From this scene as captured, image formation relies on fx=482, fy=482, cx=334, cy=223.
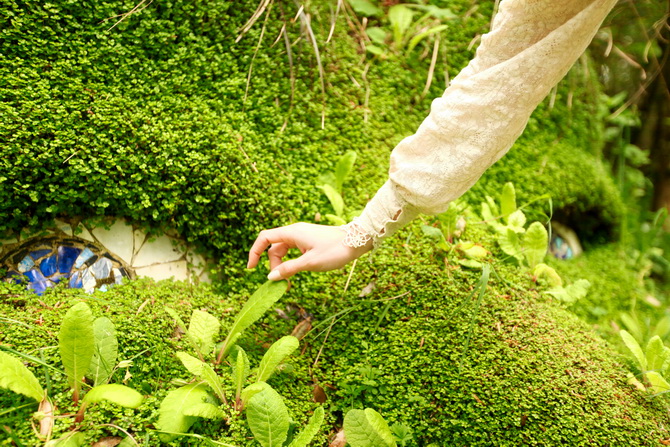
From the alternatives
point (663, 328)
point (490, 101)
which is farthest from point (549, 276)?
point (490, 101)

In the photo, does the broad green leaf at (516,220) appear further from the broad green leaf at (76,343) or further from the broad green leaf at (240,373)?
the broad green leaf at (76,343)

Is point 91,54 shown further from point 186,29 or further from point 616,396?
point 616,396

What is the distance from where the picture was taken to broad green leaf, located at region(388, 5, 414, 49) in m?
2.92

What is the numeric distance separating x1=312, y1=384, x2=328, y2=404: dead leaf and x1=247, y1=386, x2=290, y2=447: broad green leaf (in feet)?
1.06

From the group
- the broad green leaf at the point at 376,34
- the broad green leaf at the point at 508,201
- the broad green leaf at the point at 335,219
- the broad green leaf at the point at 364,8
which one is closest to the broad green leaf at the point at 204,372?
the broad green leaf at the point at 335,219

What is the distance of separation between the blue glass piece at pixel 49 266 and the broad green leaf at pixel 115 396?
0.76m

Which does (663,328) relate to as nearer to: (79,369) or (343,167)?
(343,167)

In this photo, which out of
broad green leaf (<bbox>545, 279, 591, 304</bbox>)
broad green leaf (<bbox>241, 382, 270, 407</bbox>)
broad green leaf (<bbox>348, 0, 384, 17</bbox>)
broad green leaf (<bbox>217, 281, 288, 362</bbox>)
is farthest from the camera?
broad green leaf (<bbox>348, 0, 384, 17</bbox>)

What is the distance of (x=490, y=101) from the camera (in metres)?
1.50

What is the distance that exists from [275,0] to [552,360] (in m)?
2.21

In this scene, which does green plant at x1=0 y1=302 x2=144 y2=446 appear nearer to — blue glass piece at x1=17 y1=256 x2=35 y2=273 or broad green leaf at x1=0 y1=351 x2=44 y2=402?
broad green leaf at x1=0 y1=351 x2=44 y2=402

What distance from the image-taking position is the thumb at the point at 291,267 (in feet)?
5.64

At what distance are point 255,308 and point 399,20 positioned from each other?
207 centimetres

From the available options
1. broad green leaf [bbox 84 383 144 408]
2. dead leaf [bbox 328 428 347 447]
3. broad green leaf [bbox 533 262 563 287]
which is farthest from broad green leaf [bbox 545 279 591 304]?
broad green leaf [bbox 84 383 144 408]
